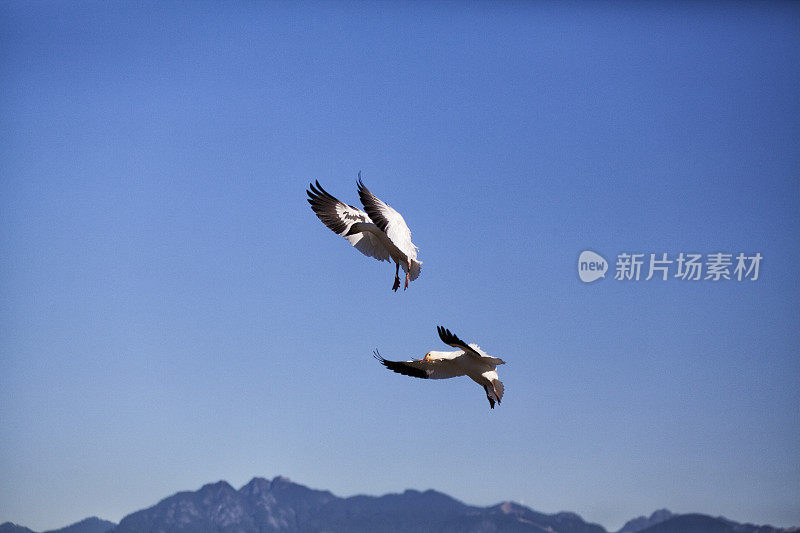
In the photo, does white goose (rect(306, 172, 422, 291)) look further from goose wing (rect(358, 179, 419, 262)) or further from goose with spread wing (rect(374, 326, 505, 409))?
goose with spread wing (rect(374, 326, 505, 409))

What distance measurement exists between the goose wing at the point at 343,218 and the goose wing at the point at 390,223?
1.69 feet

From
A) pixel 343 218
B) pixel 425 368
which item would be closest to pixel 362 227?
pixel 343 218

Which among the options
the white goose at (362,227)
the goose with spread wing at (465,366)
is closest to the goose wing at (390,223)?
the white goose at (362,227)

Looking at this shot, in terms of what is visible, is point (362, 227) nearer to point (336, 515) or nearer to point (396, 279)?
point (396, 279)

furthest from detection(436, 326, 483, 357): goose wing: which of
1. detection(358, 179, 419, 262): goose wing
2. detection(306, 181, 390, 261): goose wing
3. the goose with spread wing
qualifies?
detection(306, 181, 390, 261): goose wing

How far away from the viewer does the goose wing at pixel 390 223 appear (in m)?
4.17

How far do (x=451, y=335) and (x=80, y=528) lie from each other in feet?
22.8

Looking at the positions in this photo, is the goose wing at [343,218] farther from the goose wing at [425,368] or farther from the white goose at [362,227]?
the goose wing at [425,368]

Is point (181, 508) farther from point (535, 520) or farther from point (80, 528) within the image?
point (535, 520)

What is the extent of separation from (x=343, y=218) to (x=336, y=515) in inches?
336

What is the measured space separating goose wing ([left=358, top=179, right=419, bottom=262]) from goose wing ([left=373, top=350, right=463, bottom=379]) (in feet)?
1.63

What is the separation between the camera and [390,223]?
13.9ft

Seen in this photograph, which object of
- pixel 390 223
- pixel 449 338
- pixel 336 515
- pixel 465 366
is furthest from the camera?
pixel 336 515

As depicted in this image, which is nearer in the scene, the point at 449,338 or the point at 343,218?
the point at 449,338
